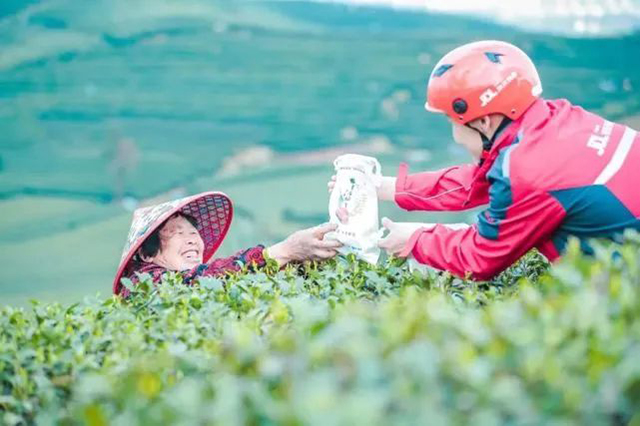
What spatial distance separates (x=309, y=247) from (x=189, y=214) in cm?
87

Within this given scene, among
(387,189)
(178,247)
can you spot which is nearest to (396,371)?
(387,189)

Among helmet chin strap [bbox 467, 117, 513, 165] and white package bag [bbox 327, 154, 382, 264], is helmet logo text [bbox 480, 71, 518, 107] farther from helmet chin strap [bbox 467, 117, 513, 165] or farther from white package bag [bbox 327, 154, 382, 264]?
white package bag [bbox 327, 154, 382, 264]

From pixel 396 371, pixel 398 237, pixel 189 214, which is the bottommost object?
pixel 189 214

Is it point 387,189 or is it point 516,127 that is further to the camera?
point 387,189

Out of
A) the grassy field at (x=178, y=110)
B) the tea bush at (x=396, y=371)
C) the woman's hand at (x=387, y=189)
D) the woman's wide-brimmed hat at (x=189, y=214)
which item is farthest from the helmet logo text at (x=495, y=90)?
the grassy field at (x=178, y=110)

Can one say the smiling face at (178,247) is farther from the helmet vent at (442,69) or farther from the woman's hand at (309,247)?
the helmet vent at (442,69)

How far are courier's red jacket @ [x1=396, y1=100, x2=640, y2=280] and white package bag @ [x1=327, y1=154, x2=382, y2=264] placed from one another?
11.4 inches

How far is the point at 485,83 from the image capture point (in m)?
3.70

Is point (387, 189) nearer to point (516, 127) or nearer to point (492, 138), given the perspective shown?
point (492, 138)

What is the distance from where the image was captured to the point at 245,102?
7.94 metres

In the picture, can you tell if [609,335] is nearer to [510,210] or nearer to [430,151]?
[510,210]

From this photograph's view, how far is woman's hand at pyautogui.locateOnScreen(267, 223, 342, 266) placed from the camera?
4.02 metres

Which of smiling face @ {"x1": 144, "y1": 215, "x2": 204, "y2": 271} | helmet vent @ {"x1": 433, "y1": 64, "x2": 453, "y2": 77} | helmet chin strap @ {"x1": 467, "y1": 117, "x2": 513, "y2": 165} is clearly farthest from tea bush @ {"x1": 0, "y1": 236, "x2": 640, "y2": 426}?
smiling face @ {"x1": 144, "y1": 215, "x2": 204, "y2": 271}

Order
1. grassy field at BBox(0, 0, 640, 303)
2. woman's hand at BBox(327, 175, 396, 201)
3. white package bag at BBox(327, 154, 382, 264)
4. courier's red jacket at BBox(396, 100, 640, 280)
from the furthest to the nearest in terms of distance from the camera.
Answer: grassy field at BBox(0, 0, 640, 303) → woman's hand at BBox(327, 175, 396, 201) → white package bag at BBox(327, 154, 382, 264) → courier's red jacket at BBox(396, 100, 640, 280)
